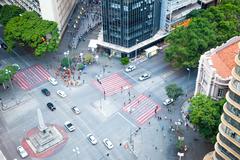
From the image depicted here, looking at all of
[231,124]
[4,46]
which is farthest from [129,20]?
[231,124]

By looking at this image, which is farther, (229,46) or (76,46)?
(76,46)

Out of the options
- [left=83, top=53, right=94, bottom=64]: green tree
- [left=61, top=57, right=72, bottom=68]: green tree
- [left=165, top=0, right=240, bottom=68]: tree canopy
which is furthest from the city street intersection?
[left=165, top=0, right=240, bottom=68]: tree canopy

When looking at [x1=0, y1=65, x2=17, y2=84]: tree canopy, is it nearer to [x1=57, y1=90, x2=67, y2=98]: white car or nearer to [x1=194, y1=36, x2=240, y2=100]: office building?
[x1=57, y1=90, x2=67, y2=98]: white car

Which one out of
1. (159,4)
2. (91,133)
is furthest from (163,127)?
(159,4)

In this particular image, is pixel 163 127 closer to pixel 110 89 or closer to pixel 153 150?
pixel 153 150

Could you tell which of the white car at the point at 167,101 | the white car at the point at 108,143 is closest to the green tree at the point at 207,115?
the white car at the point at 167,101
